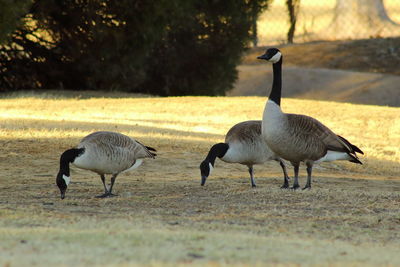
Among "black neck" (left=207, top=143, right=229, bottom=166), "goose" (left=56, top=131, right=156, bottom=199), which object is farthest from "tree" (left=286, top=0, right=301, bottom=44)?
"goose" (left=56, top=131, right=156, bottom=199)

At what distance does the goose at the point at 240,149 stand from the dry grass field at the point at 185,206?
389 mm

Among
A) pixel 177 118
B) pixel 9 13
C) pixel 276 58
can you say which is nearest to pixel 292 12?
pixel 177 118

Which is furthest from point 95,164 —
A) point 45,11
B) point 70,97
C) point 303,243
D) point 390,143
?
point 45,11

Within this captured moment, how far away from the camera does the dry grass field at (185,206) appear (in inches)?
241

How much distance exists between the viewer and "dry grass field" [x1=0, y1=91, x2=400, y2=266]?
6.12m

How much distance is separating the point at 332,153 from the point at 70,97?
15.9 meters

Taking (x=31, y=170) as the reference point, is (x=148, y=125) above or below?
below

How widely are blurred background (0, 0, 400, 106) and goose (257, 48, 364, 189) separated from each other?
12.8 m

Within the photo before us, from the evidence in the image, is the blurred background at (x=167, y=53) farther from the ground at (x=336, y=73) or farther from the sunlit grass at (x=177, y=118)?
the sunlit grass at (x=177, y=118)

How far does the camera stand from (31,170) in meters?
12.8

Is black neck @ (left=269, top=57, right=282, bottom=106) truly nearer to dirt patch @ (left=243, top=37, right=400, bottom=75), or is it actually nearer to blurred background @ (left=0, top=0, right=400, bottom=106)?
blurred background @ (left=0, top=0, right=400, bottom=106)

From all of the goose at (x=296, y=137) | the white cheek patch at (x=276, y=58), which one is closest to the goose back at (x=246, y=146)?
the goose at (x=296, y=137)

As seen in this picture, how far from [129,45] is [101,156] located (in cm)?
1831

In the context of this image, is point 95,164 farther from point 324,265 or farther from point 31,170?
point 324,265
